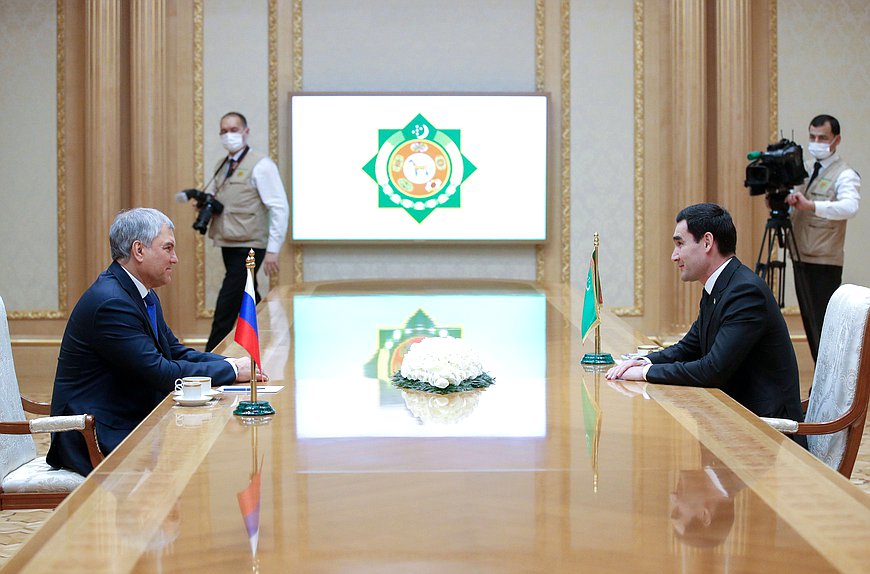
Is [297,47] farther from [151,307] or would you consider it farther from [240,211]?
[151,307]

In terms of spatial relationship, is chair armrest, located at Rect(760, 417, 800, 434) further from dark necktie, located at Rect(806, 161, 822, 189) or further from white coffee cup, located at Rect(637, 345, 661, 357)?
dark necktie, located at Rect(806, 161, 822, 189)

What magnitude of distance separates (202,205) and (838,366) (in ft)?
14.6

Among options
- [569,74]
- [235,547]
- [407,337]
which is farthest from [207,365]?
[569,74]

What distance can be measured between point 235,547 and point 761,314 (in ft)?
6.61

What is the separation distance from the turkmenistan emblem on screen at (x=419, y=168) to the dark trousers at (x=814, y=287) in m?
2.34

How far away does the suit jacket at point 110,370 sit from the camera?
3.18 meters

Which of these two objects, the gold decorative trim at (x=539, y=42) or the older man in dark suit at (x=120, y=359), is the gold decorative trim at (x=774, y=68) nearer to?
the gold decorative trim at (x=539, y=42)

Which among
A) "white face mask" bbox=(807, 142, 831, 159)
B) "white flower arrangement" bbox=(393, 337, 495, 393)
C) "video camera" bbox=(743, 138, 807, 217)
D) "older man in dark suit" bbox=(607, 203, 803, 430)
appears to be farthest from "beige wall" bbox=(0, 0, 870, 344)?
"white flower arrangement" bbox=(393, 337, 495, 393)

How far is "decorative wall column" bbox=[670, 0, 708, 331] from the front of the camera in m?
7.18

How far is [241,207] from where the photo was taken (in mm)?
6871

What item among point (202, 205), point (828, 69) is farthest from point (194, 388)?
Result: point (828, 69)

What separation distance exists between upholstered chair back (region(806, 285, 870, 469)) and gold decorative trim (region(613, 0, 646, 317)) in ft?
13.6

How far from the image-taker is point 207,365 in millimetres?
3193

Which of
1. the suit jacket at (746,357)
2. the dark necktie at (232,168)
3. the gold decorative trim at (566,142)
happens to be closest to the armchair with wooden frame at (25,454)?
the suit jacket at (746,357)
